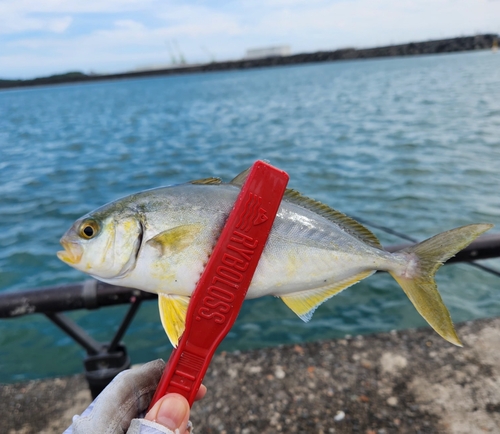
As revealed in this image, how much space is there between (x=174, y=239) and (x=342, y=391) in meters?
2.78

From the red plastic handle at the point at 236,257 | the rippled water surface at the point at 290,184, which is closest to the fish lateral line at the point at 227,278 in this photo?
the red plastic handle at the point at 236,257

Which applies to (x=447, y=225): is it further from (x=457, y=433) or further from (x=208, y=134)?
(x=208, y=134)

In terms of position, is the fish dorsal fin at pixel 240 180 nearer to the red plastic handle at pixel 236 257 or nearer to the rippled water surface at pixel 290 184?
the red plastic handle at pixel 236 257

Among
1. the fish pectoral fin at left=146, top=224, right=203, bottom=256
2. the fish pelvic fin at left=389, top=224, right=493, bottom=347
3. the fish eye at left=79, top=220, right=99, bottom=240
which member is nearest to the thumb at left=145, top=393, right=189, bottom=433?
the fish pectoral fin at left=146, top=224, right=203, bottom=256

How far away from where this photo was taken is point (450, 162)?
14367 mm

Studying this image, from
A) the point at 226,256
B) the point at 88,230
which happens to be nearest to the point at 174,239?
the point at 226,256

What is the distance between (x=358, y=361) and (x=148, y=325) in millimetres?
4389

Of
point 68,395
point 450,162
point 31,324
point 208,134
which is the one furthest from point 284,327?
point 208,134

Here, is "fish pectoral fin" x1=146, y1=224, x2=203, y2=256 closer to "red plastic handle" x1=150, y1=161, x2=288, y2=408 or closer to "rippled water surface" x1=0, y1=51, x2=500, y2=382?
"red plastic handle" x1=150, y1=161, x2=288, y2=408

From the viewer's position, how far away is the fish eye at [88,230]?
1.60 m

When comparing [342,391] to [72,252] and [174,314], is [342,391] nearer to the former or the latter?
[174,314]

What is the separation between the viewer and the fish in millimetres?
1550

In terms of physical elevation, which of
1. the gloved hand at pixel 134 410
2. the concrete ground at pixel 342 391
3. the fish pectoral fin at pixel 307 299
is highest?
the fish pectoral fin at pixel 307 299

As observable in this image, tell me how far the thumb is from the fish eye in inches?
26.8
